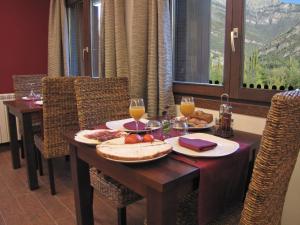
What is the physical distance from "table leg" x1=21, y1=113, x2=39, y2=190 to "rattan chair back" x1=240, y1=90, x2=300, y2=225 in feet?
6.81

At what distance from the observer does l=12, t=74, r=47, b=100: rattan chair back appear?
10.6 feet

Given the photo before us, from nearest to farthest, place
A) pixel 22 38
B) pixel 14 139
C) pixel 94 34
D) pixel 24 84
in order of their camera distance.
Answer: pixel 14 139, pixel 24 84, pixel 94 34, pixel 22 38

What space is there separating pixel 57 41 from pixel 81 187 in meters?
2.82

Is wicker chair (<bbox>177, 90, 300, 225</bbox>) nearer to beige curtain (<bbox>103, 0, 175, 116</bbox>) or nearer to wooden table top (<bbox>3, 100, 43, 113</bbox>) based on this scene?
beige curtain (<bbox>103, 0, 175, 116</bbox>)

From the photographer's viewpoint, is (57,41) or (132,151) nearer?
(132,151)

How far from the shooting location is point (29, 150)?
2480 millimetres

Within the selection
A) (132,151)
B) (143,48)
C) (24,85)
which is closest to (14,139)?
(24,85)

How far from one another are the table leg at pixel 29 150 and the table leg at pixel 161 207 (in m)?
1.81

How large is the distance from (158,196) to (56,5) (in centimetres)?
356

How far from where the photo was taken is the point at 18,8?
3676 mm

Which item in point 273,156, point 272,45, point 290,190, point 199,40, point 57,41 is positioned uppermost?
point 57,41

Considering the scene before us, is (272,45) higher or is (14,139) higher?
(272,45)

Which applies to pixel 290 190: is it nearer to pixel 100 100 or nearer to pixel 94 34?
pixel 100 100

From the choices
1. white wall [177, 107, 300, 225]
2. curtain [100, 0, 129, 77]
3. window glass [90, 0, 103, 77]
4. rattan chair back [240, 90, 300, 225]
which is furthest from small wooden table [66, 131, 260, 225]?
window glass [90, 0, 103, 77]
